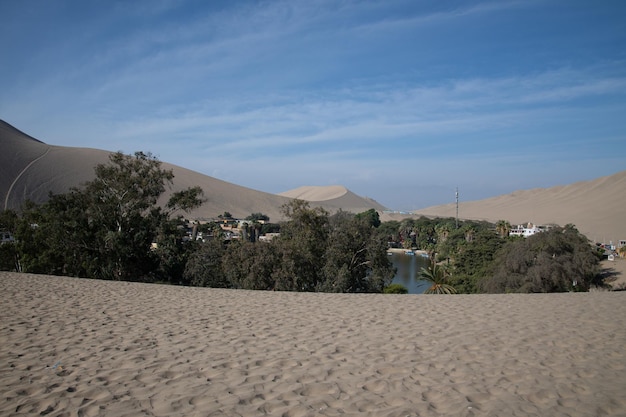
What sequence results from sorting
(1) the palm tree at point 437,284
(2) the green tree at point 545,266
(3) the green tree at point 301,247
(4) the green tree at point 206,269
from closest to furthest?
(3) the green tree at point 301,247 → (2) the green tree at point 545,266 → (4) the green tree at point 206,269 → (1) the palm tree at point 437,284

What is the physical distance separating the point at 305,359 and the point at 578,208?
144 meters

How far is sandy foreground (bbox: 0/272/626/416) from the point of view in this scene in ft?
13.7

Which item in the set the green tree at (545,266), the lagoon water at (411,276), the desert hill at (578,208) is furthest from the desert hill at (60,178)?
the desert hill at (578,208)

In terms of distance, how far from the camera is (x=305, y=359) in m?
5.56

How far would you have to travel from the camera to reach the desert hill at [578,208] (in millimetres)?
97500

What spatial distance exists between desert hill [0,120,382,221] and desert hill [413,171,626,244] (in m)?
69.0

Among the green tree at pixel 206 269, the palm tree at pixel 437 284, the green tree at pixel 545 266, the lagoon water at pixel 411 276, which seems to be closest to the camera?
the green tree at pixel 545 266

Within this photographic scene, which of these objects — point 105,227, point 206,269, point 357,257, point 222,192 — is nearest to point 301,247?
point 357,257

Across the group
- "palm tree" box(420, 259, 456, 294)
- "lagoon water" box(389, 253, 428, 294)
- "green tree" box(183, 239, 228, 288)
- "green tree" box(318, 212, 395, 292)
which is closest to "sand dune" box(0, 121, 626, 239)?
"lagoon water" box(389, 253, 428, 294)

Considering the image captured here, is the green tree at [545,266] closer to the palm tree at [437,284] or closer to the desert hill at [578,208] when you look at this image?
the palm tree at [437,284]

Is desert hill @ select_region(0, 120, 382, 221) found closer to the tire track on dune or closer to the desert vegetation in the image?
the tire track on dune

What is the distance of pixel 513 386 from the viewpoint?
4762 millimetres

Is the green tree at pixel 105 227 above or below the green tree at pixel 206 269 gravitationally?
above

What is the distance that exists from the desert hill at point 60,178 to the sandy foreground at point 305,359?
59.6 metres
